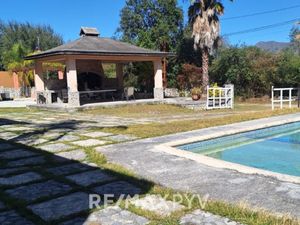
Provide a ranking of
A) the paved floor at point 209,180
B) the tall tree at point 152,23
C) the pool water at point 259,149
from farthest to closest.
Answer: the tall tree at point 152,23
the pool water at point 259,149
the paved floor at point 209,180

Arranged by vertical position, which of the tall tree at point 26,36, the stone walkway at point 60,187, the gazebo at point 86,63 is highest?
the tall tree at point 26,36

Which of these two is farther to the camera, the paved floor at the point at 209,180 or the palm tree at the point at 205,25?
the palm tree at the point at 205,25

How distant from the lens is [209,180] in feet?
16.0

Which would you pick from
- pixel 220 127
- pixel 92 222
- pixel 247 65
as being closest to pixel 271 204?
pixel 92 222

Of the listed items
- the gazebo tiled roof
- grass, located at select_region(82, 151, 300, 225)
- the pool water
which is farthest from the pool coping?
the gazebo tiled roof

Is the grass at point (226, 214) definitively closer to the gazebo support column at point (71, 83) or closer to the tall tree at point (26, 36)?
the gazebo support column at point (71, 83)

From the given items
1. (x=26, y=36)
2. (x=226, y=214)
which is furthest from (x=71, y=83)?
(x=26, y=36)

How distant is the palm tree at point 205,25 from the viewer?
23641 millimetres

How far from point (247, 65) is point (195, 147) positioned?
1859 centimetres

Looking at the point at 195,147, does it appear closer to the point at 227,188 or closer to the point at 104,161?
the point at 104,161

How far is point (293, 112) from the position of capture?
45.0 ft

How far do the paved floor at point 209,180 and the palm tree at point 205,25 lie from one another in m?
17.7

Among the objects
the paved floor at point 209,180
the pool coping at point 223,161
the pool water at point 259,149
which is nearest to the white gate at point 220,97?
the pool coping at point 223,161

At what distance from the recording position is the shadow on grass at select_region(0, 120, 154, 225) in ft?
12.6
